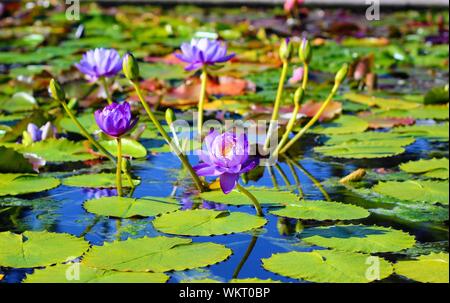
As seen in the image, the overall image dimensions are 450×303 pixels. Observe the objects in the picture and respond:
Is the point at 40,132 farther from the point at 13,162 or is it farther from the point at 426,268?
the point at 426,268

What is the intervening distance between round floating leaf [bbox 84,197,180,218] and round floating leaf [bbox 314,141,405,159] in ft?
2.28

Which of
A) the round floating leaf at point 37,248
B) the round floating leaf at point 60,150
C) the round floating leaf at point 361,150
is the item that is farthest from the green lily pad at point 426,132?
the round floating leaf at point 37,248

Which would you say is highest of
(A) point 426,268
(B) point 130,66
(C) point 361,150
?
(B) point 130,66

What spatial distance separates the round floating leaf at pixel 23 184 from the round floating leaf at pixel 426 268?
91 cm

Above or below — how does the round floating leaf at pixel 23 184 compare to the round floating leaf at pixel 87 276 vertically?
above

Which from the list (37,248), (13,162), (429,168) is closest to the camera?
(37,248)

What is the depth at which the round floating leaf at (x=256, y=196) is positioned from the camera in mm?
1803

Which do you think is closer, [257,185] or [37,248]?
[37,248]

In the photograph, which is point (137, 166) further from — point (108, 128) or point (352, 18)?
point (352, 18)

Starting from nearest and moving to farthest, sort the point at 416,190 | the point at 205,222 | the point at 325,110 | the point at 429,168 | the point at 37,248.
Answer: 1. the point at 37,248
2. the point at 205,222
3. the point at 416,190
4. the point at 429,168
5. the point at 325,110

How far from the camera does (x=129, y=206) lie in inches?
69.4

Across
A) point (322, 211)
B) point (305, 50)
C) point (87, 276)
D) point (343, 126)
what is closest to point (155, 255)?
point (87, 276)

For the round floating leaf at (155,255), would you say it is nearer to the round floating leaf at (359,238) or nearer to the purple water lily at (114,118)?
the round floating leaf at (359,238)

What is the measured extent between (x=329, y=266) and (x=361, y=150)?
1011 mm
